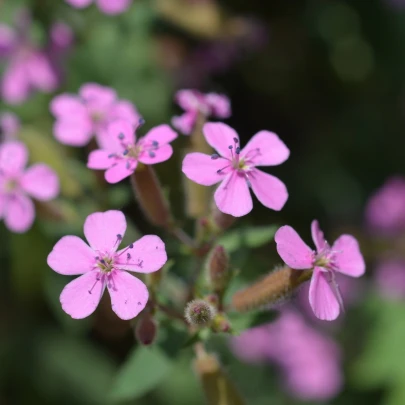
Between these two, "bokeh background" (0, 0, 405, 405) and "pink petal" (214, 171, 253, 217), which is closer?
"pink petal" (214, 171, 253, 217)

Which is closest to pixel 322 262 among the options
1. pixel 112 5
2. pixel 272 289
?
pixel 272 289

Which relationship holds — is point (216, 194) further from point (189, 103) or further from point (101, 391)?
point (101, 391)

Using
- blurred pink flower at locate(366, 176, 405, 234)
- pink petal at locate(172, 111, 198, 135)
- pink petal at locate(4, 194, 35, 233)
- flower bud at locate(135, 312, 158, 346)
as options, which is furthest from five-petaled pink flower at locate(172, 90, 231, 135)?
blurred pink flower at locate(366, 176, 405, 234)

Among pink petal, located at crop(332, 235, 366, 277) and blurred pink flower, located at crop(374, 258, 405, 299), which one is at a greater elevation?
blurred pink flower, located at crop(374, 258, 405, 299)

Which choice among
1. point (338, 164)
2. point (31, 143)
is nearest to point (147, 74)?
point (31, 143)

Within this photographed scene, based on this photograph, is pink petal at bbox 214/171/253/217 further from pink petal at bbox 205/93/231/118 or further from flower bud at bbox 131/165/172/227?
pink petal at bbox 205/93/231/118

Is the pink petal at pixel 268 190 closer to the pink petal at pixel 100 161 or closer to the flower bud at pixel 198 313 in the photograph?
the flower bud at pixel 198 313

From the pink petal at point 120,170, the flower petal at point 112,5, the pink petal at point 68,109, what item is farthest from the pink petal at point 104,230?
the flower petal at point 112,5

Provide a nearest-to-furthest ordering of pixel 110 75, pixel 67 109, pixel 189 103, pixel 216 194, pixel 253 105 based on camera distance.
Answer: pixel 216 194 → pixel 189 103 → pixel 67 109 → pixel 110 75 → pixel 253 105
